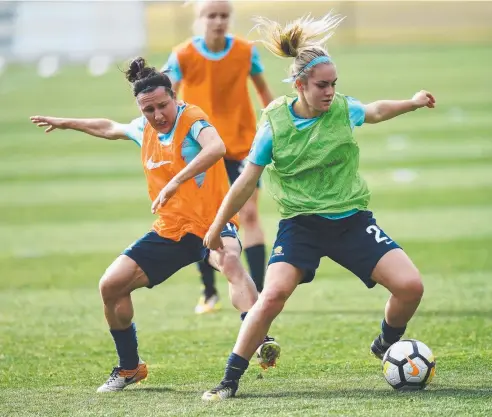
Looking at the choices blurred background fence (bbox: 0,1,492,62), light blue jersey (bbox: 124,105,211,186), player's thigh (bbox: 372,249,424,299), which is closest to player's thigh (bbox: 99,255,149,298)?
light blue jersey (bbox: 124,105,211,186)

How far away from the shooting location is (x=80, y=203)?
53.5 feet

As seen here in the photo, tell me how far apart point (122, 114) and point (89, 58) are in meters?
16.9

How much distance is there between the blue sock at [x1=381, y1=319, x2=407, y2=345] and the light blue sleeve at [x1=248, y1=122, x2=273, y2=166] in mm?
1268

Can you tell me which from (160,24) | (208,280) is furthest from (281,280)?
(160,24)

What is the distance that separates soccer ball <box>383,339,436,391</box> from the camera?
6.44 m

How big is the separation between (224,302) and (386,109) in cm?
387

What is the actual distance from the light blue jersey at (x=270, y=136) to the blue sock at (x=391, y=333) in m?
0.78

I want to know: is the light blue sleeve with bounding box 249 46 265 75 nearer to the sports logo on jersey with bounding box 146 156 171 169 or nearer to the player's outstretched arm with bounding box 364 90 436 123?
the sports logo on jersey with bounding box 146 156 171 169

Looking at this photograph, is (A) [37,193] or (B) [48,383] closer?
(B) [48,383]

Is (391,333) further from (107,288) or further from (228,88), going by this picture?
(228,88)

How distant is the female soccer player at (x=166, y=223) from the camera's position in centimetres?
681

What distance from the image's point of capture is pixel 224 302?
401 inches

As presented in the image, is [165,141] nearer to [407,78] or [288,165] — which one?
[288,165]

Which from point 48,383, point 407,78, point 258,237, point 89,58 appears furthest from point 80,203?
point 89,58
